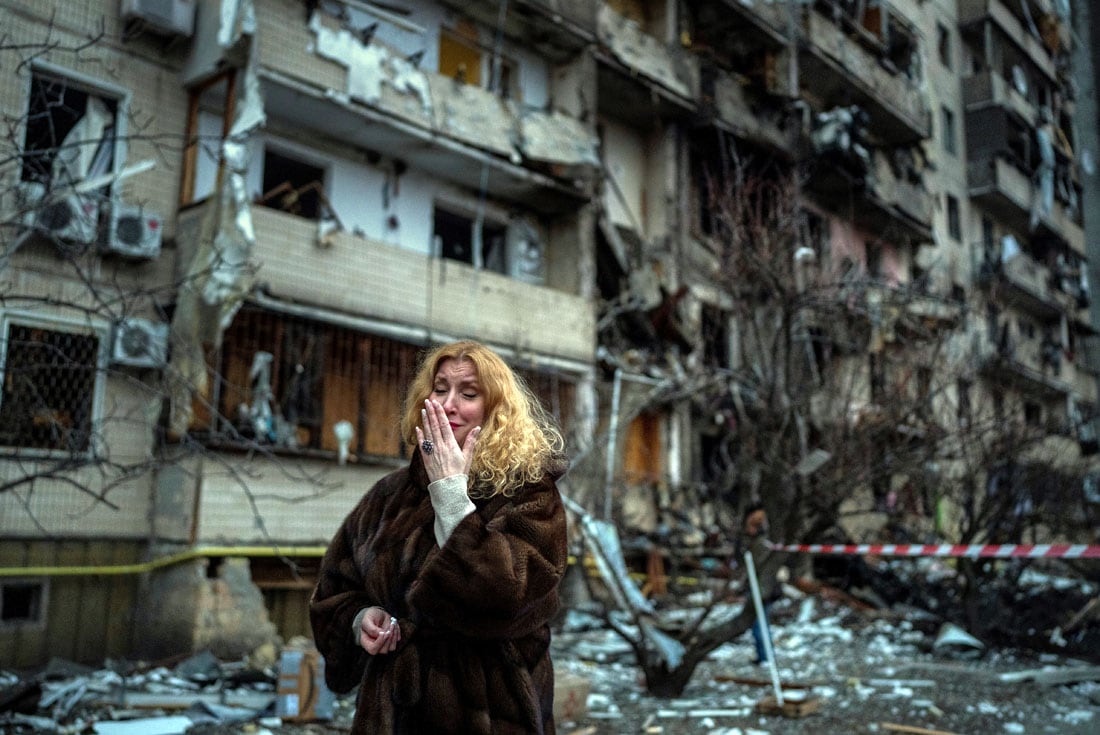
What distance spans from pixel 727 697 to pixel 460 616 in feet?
20.2

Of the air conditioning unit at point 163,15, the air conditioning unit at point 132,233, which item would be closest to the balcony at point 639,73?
the air conditioning unit at point 163,15

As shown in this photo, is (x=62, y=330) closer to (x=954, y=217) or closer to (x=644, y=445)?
(x=644, y=445)

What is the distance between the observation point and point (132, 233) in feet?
36.0

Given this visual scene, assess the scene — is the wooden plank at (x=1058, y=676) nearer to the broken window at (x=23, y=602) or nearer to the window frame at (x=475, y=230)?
the window frame at (x=475, y=230)

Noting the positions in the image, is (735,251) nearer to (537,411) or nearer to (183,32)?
(537,411)

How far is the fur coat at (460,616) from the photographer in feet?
8.33

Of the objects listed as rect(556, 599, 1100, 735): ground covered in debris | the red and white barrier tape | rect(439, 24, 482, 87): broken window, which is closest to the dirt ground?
rect(556, 599, 1100, 735): ground covered in debris

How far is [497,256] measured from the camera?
1734cm

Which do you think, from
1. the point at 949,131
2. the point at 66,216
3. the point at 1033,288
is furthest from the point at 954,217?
the point at 66,216

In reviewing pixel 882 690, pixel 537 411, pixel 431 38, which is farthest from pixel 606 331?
pixel 537 411

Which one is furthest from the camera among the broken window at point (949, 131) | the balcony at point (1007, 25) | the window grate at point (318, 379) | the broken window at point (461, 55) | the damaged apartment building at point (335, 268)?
the balcony at point (1007, 25)

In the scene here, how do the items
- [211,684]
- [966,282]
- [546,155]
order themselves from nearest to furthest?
[211,684]
[546,155]
[966,282]

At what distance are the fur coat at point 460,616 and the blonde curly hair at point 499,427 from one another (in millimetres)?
54

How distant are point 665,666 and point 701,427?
503 inches
